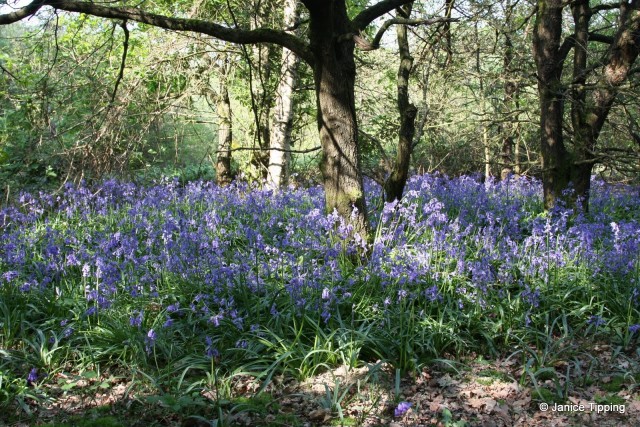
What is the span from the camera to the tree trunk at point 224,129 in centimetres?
1141

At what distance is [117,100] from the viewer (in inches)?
345

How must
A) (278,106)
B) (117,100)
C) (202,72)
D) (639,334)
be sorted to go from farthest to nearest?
(202,72) → (278,106) → (117,100) → (639,334)

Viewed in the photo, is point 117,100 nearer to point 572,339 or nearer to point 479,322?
point 479,322

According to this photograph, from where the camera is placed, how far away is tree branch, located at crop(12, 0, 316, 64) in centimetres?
477

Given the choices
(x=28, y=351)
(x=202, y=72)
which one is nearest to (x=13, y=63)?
(x=202, y=72)

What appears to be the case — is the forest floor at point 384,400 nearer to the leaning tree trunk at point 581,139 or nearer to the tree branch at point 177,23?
the tree branch at point 177,23

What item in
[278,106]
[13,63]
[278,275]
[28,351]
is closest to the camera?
[28,351]

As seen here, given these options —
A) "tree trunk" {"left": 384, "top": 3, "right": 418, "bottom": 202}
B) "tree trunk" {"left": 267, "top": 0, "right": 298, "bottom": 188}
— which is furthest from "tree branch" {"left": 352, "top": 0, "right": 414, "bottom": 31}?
"tree trunk" {"left": 267, "top": 0, "right": 298, "bottom": 188}

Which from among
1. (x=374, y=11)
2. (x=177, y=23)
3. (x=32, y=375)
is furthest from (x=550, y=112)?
(x=32, y=375)

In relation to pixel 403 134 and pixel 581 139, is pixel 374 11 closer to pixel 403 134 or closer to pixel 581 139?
pixel 403 134

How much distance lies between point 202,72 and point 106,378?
8.02 meters

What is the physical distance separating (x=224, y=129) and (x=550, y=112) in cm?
675

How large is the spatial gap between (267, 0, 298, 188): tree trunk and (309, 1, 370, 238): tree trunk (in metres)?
3.94

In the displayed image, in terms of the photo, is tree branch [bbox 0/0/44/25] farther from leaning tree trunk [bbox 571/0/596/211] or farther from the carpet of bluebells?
leaning tree trunk [bbox 571/0/596/211]
